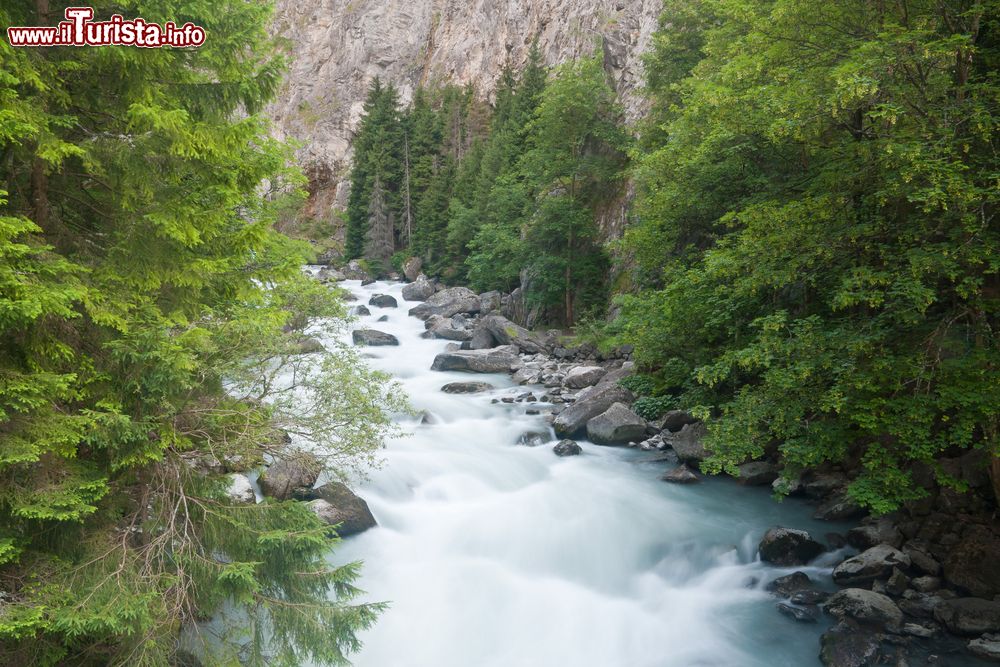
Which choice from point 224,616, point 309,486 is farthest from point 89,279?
point 309,486

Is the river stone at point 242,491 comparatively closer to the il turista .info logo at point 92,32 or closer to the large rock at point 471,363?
the il turista .info logo at point 92,32

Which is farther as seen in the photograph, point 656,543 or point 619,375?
point 619,375

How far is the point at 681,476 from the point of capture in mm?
13383

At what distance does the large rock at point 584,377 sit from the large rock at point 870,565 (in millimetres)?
11388

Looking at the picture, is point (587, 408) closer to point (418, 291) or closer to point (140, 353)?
point (140, 353)

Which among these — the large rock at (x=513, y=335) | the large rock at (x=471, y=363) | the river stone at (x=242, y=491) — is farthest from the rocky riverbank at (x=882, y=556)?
the large rock at (x=513, y=335)

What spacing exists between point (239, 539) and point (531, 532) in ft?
21.7

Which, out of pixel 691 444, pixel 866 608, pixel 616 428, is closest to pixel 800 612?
pixel 866 608

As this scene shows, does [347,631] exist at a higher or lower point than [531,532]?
higher

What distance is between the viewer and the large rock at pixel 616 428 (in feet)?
51.2

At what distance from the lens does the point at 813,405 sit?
866cm

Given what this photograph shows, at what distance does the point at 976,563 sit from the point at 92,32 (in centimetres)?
1222

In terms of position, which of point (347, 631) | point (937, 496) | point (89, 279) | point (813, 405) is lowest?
point (347, 631)

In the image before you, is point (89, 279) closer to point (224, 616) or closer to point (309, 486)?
point (224, 616)
